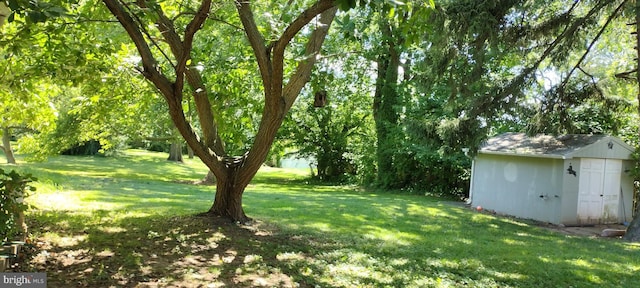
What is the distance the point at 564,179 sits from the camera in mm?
A: 13133

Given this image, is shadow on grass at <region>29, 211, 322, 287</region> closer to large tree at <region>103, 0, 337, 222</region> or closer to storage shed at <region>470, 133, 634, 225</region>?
large tree at <region>103, 0, 337, 222</region>

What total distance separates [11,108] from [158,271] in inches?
248

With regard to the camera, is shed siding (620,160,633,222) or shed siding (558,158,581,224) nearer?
shed siding (558,158,581,224)

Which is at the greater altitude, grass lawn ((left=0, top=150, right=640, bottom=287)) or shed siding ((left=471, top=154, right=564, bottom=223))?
shed siding ((left=471, top=154, right=564, bottom=223))

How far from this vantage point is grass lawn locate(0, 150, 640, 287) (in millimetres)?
5574

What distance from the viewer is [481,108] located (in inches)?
475

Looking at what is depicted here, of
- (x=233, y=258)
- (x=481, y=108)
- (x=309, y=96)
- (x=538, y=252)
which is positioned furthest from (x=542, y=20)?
(x=309, y=96)

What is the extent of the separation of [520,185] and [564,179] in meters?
1.50

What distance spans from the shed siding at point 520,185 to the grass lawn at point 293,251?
2468 millimetres

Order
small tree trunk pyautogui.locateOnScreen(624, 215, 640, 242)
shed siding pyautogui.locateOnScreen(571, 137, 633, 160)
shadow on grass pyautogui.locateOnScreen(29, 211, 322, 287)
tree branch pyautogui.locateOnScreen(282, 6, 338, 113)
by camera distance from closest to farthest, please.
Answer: shadow on grass pyautogui.locateOnScreen(29, 211, 322, 287), tree branch pyautogui.locateOnScreen(282, 6, 338, 113), small tree trunk pyautogui.locateOnScreen(624, 215, 640, 242), shed siding pyautogui.locateOnScreen(571, 137, 633, 160)

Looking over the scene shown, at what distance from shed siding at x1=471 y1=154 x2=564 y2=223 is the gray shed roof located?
309 mm

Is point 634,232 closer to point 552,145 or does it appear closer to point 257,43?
point 552,145

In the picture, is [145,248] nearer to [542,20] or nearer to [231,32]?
[231,32]

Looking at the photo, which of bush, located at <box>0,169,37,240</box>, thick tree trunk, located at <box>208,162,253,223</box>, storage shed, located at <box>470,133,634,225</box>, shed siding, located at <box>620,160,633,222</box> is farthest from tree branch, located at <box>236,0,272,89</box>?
shed siding, located at <box>620,160,633,222</box>
